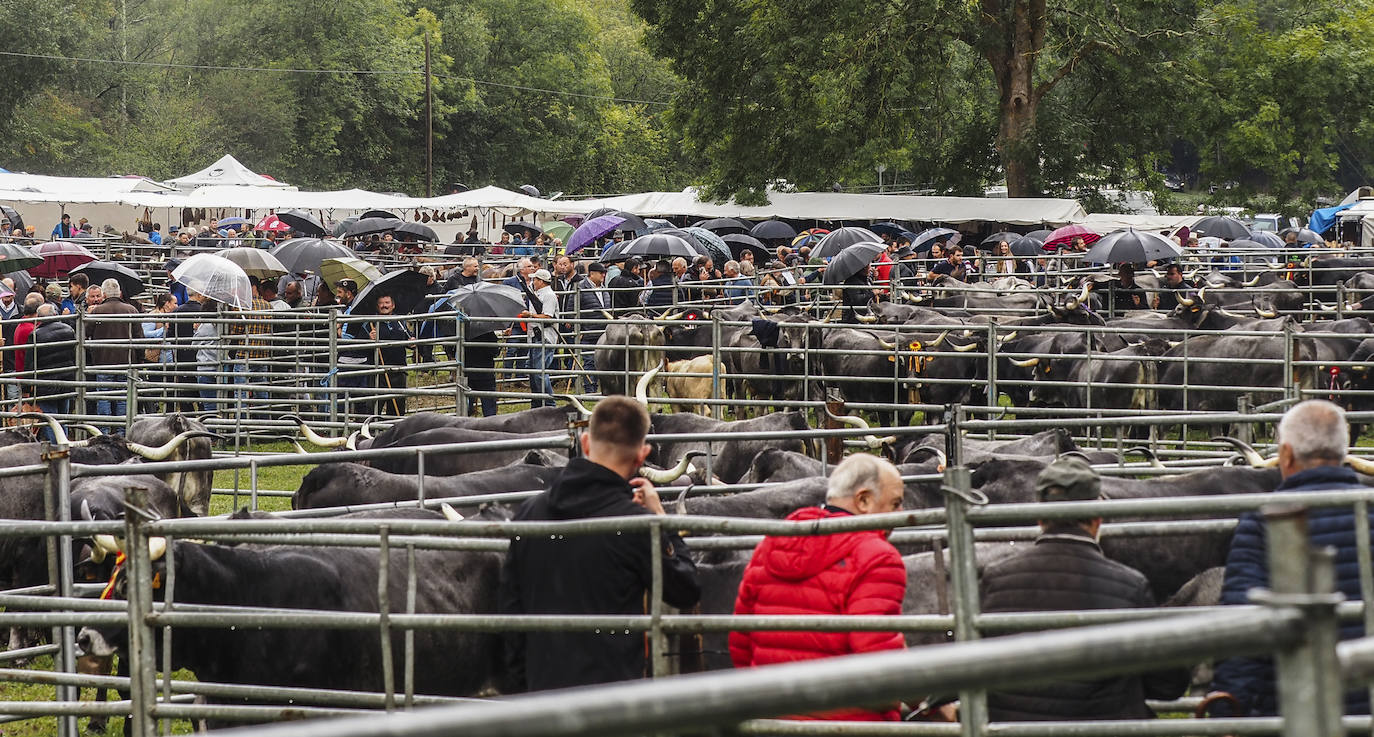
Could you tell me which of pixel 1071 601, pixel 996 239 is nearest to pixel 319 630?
pixel 1071 601

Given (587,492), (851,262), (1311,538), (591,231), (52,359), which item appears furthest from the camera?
(591,231)

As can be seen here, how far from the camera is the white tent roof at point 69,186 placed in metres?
36.8

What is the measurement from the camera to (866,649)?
4305 mm

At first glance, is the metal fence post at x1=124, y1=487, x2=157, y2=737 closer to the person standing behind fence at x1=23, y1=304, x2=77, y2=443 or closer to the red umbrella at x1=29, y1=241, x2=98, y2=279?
the person standing behind fence at x1=23, y1=304, x2=77, y2=443

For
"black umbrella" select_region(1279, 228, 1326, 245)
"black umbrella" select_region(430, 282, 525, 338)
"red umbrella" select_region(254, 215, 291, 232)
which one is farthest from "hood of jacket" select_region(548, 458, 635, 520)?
"red umbrella" select_region(254, 215, 291, 232)

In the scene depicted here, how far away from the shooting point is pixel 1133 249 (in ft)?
66.3

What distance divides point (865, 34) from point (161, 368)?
22154mm

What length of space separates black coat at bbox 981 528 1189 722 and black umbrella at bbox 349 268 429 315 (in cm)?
1270

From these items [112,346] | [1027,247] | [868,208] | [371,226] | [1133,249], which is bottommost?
[112,346]

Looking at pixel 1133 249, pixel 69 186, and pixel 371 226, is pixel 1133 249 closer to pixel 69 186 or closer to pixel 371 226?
pixel 371 226

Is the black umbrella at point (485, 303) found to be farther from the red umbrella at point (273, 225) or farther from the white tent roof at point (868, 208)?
the red umbrella at point (273, 225)

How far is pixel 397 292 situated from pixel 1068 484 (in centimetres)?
1283

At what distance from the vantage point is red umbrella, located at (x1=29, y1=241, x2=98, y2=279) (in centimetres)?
2345

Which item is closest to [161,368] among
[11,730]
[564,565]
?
[11,730]
